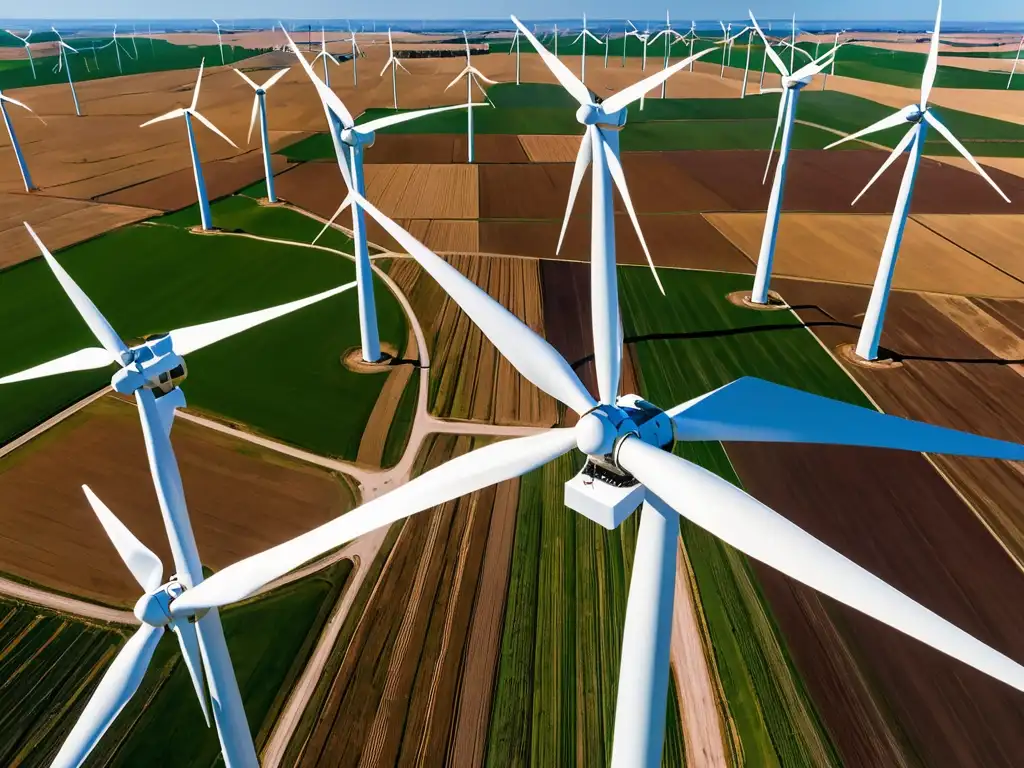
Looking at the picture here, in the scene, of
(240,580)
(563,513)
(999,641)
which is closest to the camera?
(240,580)

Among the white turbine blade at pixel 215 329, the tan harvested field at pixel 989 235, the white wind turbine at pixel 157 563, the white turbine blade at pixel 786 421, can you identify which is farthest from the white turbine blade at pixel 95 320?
the tan harvested field at pixel 989 235

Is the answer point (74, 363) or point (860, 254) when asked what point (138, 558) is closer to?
point (74, 363)

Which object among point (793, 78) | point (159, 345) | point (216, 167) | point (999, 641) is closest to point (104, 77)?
point (216, 167)

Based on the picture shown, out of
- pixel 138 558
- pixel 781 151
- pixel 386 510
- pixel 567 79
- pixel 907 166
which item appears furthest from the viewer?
pixel 781 151

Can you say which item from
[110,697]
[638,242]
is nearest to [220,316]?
[638,242]

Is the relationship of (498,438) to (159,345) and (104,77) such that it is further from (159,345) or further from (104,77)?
(104,77)

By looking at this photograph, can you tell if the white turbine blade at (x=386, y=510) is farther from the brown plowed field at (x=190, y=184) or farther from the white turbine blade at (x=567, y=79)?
the brown plowed field at (x=190, y=184)
